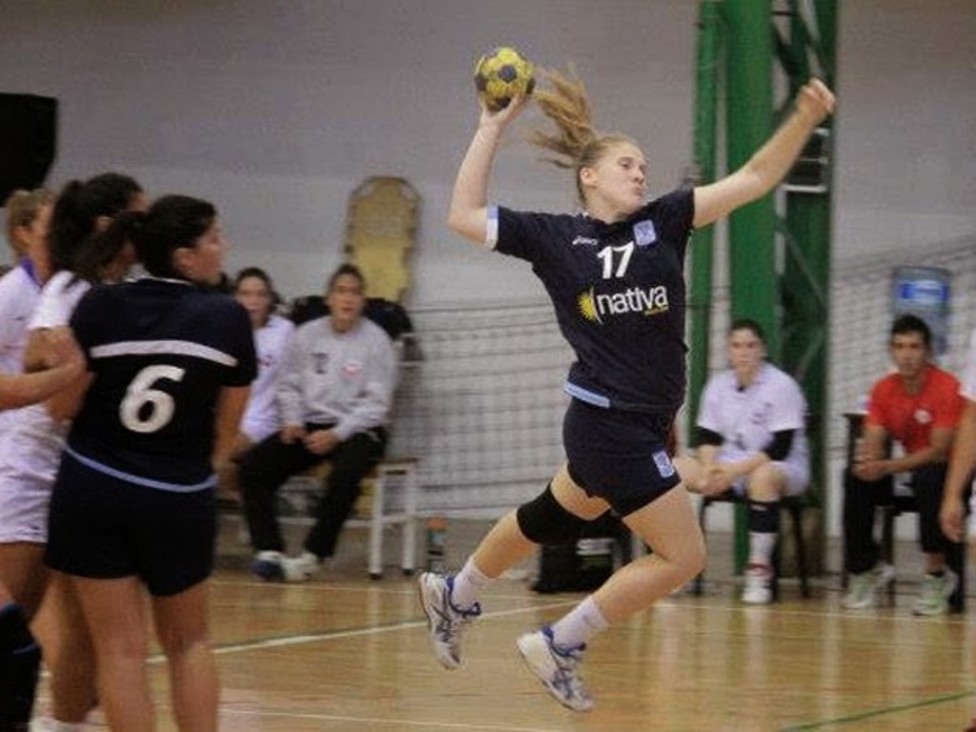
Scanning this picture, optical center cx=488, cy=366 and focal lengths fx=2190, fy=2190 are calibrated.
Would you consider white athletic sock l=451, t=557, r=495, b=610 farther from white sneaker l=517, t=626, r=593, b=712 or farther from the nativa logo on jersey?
the nativa logo on jersey

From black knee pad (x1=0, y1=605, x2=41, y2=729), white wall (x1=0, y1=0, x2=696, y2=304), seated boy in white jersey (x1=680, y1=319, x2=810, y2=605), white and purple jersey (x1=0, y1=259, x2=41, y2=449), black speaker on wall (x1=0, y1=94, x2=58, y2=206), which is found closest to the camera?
black knee pad (x1=0, y1=605, x2=41, y2=729)

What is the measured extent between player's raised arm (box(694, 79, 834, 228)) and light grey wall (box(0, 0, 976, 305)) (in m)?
8.27

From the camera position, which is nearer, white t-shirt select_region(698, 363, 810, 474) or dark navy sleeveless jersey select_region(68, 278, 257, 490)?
dark navy sleeveless jersey select_region(68, 278, 257, 490)

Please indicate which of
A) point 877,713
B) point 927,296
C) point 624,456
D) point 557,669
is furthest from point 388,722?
point 927,296

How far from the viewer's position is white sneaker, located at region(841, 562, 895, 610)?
36.1ft

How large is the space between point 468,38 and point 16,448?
9.78 m

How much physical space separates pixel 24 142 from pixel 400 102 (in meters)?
2.60

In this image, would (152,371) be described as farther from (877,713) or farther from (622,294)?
(877,713)

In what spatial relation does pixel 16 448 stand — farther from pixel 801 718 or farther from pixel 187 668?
pixel 801 718

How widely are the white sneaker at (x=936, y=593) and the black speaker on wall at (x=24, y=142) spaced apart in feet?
21.3

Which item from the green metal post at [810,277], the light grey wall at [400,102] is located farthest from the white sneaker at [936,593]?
the light grey wall at [400,102]

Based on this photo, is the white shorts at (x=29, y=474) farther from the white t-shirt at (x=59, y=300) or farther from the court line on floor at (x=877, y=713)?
the court line on floor at (x=877, y=713)

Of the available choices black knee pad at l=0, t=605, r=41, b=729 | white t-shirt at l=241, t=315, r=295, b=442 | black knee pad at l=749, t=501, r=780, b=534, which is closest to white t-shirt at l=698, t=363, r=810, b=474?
black knee pad at l=749, t=501, r=780, b=534

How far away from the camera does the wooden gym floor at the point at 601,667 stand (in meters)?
6.91
